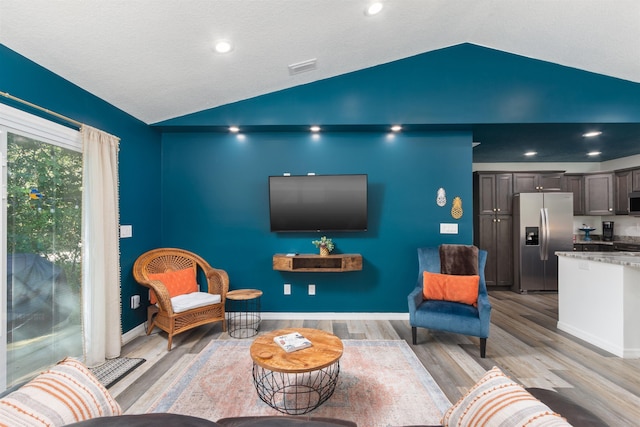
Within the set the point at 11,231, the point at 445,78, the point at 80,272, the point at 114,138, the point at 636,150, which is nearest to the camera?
the point at 11,231

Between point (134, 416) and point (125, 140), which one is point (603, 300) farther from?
point (125, 140)

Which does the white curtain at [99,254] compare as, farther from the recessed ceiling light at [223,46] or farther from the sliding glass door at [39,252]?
the recessed ceiling light at [223,46]

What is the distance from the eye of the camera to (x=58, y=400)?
2.88 ft

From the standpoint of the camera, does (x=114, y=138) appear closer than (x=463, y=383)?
No

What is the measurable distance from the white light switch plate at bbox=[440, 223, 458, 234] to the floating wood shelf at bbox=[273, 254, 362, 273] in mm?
1186

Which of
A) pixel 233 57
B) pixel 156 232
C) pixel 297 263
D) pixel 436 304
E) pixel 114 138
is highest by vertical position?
pixel 233 57

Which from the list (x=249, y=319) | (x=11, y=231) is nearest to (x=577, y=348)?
(x=249, y=319)

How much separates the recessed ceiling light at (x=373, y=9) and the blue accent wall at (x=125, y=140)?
8.88 feet

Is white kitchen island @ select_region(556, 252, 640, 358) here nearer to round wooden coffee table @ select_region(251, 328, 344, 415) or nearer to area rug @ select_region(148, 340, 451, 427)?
area rug @ select_region(148, 340, 451, 427)

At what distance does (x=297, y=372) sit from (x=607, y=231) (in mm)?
6990

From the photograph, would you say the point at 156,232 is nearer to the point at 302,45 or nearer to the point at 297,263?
the point at 297,263

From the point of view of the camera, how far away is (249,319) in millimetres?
3820

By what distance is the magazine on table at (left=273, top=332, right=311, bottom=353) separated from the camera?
6.61 ft

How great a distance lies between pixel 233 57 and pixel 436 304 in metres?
3.19
